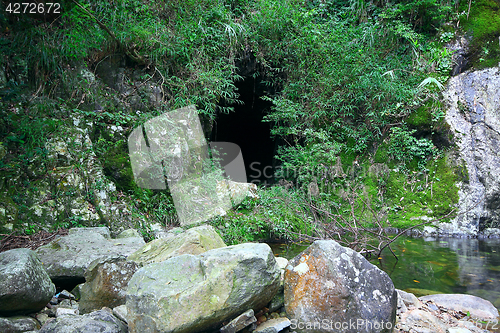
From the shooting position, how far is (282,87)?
28.1ft

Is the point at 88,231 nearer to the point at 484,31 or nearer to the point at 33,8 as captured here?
the point at 33,8

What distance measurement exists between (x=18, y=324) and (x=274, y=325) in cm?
179

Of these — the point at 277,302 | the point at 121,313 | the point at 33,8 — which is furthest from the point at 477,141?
the point at 33,8

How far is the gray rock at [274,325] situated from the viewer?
2.29 metres

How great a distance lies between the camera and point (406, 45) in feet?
27.3

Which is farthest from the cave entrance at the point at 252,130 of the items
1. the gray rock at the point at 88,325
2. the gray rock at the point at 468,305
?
the gray rock at the point at 88,325

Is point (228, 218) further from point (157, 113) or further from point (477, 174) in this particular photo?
point (477, 174)

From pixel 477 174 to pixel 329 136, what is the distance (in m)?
3.28

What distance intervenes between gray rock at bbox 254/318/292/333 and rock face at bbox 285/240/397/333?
0.20 ft

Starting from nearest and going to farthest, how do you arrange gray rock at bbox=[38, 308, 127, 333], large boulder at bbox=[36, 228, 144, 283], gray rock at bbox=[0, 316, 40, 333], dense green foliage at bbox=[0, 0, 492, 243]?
gray rock at bbox=[38, 308, 127, 333] < gray rock at bbox=[0, 316, 40, 333] < large boulder at bbox=[36, 228, 144, 283] < dense green foliage at bbox=[0, 0, 492, 243]

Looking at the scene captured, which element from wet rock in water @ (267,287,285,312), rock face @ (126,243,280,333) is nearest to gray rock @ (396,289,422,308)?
wet rock in water @ (267,287,285,312)

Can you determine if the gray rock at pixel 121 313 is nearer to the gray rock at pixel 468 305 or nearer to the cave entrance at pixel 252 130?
the gray rock at pixel 468 305

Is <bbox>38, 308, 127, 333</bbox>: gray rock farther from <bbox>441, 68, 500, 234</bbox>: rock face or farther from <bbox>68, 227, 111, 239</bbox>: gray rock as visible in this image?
<bbox>441, 68, 500, 234</bbox>: rock face

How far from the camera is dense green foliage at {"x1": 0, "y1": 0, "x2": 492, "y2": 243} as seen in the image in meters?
4.93
